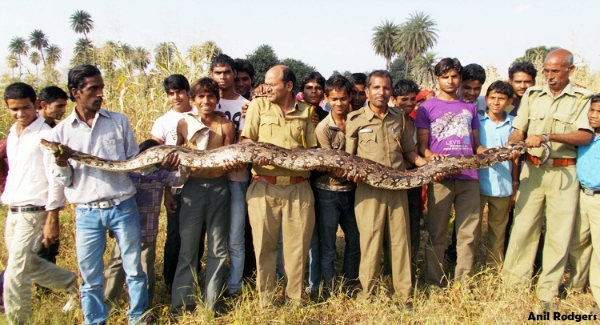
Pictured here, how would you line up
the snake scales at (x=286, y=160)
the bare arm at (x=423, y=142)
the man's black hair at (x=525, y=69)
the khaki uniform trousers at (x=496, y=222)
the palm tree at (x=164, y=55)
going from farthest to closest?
the palm tree at (x=164, y=55), the man's black hair at (x=525, y=69), the khaki uniform trousers at (x=496, y=222), the bare arm at (x=423, y=142), the snake scales at (x=286, y=160)

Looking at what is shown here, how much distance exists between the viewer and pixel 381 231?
15.4 feet

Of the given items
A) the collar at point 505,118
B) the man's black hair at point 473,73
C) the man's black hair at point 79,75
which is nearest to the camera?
the man's black hair at point 79,75

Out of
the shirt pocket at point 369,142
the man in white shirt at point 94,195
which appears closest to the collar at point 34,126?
the man in white shirt at point 94,195

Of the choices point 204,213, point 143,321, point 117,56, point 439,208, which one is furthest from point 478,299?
point 117,56

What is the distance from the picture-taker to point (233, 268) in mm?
4848

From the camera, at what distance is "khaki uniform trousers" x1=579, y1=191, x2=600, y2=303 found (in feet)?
15.0

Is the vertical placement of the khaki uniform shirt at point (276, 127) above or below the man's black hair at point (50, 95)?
below

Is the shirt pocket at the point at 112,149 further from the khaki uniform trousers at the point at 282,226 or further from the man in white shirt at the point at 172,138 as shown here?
the khaki uniform trousers at the point at 282,226

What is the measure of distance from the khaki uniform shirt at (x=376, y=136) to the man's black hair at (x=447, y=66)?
3.26 feet

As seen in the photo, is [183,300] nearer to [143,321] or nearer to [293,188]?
[143,321]

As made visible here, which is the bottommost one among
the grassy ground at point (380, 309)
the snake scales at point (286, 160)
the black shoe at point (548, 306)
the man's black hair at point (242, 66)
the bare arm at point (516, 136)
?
the black shoe at point (548, 306)

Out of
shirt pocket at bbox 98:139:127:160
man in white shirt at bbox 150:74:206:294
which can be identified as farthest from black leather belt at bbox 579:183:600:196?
shirt pocket at bbox 98:139:127:160

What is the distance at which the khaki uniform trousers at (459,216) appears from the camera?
5.09 meters

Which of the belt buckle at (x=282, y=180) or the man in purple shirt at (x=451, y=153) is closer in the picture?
the belt buckle at (x=282, y=180)
